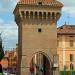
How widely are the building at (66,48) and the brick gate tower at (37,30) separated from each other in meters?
25.6

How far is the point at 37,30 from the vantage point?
3950 centimetres

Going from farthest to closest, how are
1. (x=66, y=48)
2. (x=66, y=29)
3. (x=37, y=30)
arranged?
(x=66, y=29) < (x=66, y=48) < (x=37, y=30)

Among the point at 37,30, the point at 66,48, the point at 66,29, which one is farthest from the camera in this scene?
the point at 66,29

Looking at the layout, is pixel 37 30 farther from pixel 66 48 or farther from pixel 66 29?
pixel 66 29

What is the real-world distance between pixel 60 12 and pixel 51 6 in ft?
3.60

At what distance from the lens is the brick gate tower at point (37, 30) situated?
128 feet

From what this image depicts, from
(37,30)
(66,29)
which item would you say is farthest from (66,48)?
(37,30)

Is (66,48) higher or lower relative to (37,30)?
lower

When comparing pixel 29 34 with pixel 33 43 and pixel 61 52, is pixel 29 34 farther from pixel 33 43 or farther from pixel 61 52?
pixel 61 52

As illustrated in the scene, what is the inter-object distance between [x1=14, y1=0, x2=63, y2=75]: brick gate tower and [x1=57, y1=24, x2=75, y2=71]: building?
2558 cm

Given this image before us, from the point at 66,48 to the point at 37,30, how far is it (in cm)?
2752

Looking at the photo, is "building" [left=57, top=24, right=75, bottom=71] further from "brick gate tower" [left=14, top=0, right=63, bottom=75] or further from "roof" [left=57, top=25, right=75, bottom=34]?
"brick gate tower" [left=14, top=0, right=63, bottom=75]

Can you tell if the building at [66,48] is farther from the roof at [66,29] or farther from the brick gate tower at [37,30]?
the brick gate tower at [37,30]

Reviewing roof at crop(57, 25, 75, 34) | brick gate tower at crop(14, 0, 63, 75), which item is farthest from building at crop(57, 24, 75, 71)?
brick gate tower at crop(14, 0, 63, 75)
